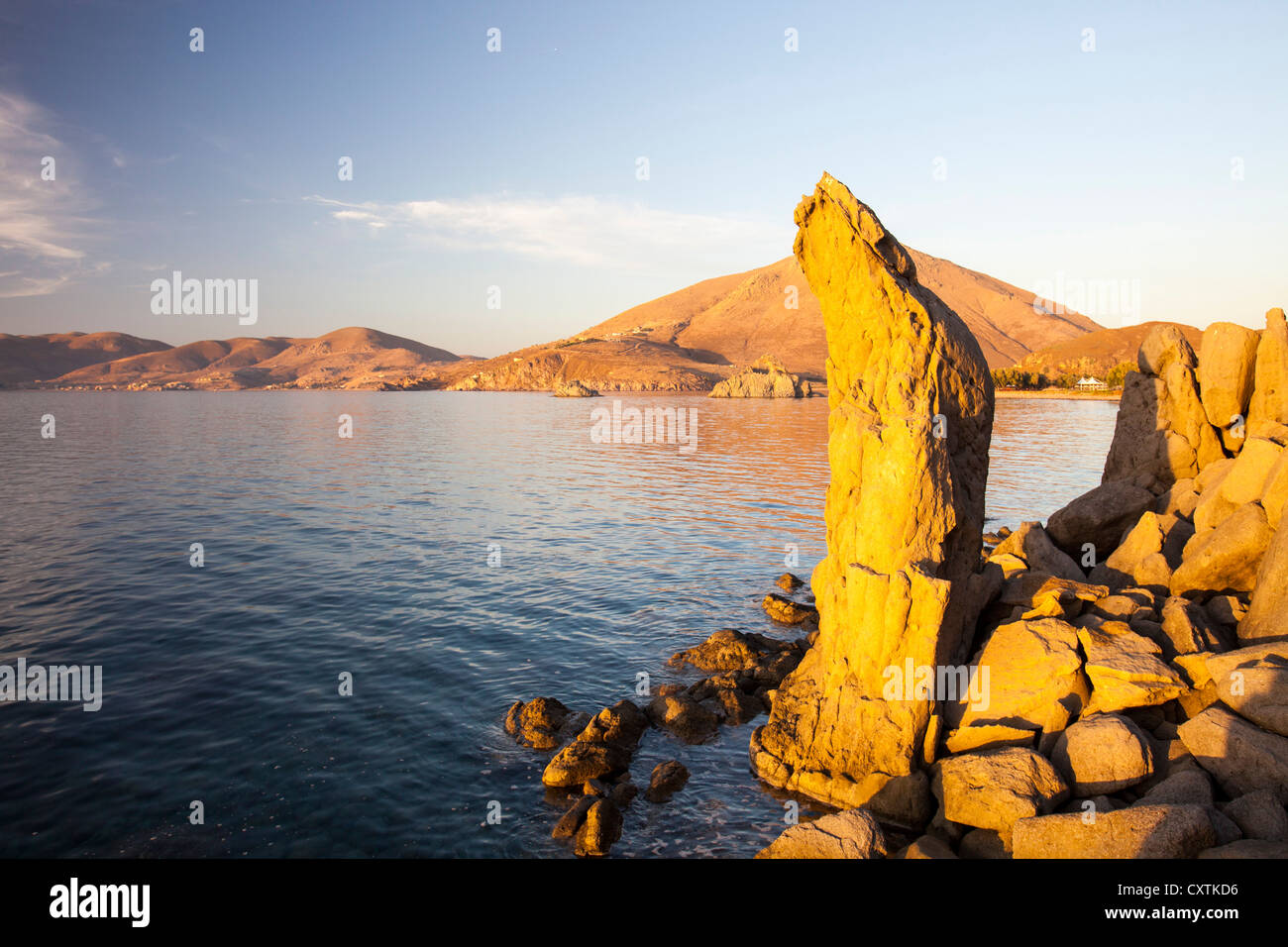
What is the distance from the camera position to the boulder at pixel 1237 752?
1004cm

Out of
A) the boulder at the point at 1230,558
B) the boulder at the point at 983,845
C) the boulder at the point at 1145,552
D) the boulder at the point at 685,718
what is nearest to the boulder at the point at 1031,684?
the boulder at the point at 983,845

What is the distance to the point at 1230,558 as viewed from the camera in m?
15.3

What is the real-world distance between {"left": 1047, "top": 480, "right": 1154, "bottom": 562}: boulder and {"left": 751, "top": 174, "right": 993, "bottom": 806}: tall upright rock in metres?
7.80

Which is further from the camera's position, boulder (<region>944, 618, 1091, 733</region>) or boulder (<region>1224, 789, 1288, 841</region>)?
boulder (<region>944, 618, 1091, 733</region>)

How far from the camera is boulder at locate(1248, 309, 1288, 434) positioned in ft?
65.3

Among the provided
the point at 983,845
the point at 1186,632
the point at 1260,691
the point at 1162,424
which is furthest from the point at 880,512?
the point at 1162,424

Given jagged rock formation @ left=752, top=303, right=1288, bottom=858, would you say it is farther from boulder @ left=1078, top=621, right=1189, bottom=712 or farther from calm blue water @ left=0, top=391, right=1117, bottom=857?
calm blue water @ left=0, top=391, right=1117, bottom=857

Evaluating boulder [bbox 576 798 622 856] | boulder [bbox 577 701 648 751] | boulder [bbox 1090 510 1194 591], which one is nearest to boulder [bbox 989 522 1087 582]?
boulder [bbox 1090 510 1194 591]

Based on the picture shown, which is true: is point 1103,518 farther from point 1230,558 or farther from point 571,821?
point 571,821

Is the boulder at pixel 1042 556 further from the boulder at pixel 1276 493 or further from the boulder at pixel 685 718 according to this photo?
the boulder at pixel 685 718

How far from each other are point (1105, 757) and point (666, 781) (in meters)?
7.70

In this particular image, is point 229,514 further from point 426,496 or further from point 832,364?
point 832,364
